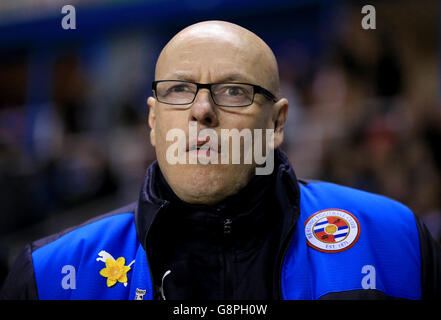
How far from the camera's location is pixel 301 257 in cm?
221

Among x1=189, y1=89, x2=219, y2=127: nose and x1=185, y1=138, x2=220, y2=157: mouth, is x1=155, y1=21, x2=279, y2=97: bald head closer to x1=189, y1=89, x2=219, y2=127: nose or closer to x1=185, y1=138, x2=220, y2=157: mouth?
x1=189, y1=89, x2=219, y2=127: nose

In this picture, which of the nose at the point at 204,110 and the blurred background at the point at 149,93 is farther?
the blurred background at the point at 149,93

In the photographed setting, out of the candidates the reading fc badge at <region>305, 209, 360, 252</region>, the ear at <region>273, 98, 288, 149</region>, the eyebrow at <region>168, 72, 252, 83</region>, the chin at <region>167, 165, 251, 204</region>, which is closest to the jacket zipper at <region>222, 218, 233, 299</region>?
the chin at <region>167, 165, 251, 204</region>

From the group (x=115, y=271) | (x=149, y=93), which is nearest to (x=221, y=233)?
(x=115, y=271)

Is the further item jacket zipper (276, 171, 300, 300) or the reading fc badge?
the reading fc badge

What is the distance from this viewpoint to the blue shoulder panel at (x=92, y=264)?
2.20 metres

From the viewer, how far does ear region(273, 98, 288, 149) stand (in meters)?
2.52

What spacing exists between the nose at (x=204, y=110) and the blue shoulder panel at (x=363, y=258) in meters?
0.63

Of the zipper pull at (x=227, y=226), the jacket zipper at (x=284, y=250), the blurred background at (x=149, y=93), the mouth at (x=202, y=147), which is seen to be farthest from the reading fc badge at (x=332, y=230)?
the blurred background at (x=149, y=93)

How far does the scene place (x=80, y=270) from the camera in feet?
7.41

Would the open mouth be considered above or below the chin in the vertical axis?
above

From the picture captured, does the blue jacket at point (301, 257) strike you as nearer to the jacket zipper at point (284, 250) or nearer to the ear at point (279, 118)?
the jacket zipper at point (284, 250)

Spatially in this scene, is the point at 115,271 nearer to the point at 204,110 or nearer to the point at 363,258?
the point at 204,110
